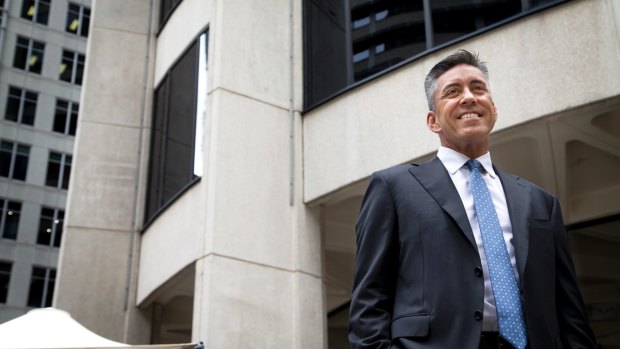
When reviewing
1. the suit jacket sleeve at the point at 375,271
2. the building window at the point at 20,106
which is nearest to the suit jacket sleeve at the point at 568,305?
the suit jacket sleeve at the point at 375,271

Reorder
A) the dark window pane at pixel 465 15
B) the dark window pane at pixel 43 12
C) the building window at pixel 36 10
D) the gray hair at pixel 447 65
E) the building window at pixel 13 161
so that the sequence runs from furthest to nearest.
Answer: the dark window pane at pixel 43 12 < the building window at pixel 36 10 < the building window at pixel 13 161 < the dark window pane at pixel 465 15 < the gray hair at pixel 447 65

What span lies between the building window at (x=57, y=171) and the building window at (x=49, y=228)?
5.45 feet

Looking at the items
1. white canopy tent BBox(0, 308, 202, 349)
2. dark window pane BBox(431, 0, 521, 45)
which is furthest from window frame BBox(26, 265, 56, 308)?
dark window pane BBox(431, 0, 521, 45)

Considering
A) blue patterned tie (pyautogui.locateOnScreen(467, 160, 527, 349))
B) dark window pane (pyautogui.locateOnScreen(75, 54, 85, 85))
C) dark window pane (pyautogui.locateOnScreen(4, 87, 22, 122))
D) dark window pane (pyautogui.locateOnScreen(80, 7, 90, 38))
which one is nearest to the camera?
blue patterned tie (pyautogui.locateOnScreen(467, 160, 527, 349))

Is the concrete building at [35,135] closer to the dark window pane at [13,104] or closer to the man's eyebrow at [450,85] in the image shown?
the dark window pane at [13,104]

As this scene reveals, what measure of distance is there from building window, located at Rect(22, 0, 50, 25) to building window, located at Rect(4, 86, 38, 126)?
4.83 meters

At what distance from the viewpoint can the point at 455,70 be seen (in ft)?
11.3

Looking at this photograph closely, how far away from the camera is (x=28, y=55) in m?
45.3

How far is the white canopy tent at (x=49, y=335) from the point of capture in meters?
8.42

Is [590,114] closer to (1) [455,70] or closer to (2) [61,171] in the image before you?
(1) [455,70]

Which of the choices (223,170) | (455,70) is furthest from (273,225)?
(455,70)

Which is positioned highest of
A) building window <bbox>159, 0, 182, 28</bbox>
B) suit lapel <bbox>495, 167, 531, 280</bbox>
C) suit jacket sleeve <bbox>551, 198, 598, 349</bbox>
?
building window <bbox>159, 0, 182, 28</bbox>

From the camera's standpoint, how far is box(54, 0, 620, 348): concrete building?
Result: 30.0 ft

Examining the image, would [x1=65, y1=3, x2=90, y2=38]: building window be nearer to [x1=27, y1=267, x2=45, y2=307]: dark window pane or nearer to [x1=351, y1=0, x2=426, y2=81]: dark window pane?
[x1=27, y1=267, x2=45, y2=307]: dark window pane
